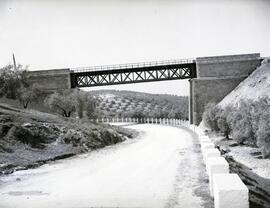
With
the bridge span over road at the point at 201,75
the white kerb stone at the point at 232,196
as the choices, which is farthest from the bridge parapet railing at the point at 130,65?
the white kerb stone at the point at 232,196

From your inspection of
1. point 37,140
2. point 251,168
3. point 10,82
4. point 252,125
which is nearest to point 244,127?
point 252,125

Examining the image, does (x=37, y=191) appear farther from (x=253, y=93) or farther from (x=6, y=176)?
(x=253, y=93)

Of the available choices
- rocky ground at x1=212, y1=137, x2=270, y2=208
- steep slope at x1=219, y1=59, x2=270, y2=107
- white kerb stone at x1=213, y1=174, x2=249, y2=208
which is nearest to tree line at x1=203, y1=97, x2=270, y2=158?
rocky ground at x1=212, y1=137, x2=270, y2=208

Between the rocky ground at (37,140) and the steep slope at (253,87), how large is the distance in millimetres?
20003

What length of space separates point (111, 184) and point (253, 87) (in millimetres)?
33762

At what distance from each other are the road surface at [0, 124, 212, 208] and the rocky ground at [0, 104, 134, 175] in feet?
3.83

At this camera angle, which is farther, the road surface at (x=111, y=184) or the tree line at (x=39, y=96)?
the tree line at (x=39, y=96)

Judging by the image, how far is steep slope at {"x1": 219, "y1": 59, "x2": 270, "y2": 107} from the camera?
41006 mm

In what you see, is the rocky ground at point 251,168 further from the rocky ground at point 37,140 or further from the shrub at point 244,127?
the rocky ground at point 37,140

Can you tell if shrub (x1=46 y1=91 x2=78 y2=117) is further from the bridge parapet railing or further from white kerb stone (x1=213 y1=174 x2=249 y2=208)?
white kerb stone (x1=213 y1=174 x2=249 y2=208)

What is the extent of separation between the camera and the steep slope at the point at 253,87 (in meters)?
41.0

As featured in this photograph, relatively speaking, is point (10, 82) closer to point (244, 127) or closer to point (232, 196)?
point (244, 127)

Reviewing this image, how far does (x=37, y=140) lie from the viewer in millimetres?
22109

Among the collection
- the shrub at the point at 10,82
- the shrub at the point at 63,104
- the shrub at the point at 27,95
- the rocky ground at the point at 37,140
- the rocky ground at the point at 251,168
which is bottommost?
the rocky ground at the point at 251,168
